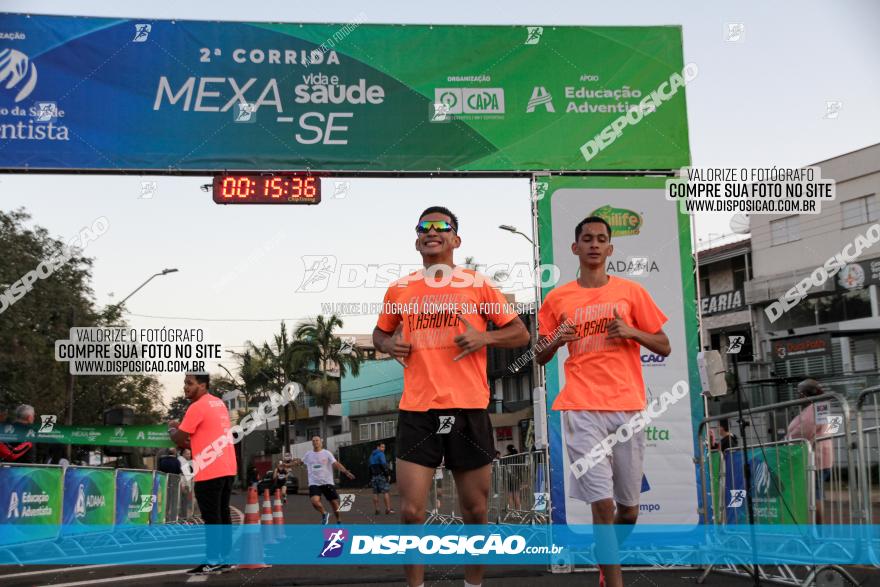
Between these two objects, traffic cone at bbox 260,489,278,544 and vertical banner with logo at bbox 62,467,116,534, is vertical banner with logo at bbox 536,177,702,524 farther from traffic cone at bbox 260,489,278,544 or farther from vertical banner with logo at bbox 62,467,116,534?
vertical banner with logo at bbox 62,467,116,534

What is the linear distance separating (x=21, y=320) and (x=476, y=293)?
2509 cm

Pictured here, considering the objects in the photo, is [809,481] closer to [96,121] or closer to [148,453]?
[96,121]

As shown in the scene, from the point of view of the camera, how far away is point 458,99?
30.5 feet

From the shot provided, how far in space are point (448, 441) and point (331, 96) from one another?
5.05m

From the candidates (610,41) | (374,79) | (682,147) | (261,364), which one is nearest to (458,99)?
(374,79)

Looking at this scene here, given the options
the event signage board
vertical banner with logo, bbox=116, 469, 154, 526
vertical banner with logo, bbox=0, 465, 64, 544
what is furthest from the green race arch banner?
the event signage board

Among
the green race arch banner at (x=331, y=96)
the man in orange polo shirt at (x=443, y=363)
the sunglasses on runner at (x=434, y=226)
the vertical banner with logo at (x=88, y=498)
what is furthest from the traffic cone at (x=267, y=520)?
the sunglasses on runner at (x=434, y=226)

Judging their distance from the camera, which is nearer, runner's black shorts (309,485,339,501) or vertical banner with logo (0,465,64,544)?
vertical banner with logo (0,465,64,544)

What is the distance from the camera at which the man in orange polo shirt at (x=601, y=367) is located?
538cm

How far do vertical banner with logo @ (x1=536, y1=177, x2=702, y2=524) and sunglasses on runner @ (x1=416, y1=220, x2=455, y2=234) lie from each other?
355cm

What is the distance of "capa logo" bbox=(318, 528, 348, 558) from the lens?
820cm

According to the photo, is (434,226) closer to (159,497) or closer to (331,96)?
(331,96)

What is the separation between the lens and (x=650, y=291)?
29.8 feet

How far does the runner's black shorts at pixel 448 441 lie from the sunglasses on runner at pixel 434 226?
1095mm
